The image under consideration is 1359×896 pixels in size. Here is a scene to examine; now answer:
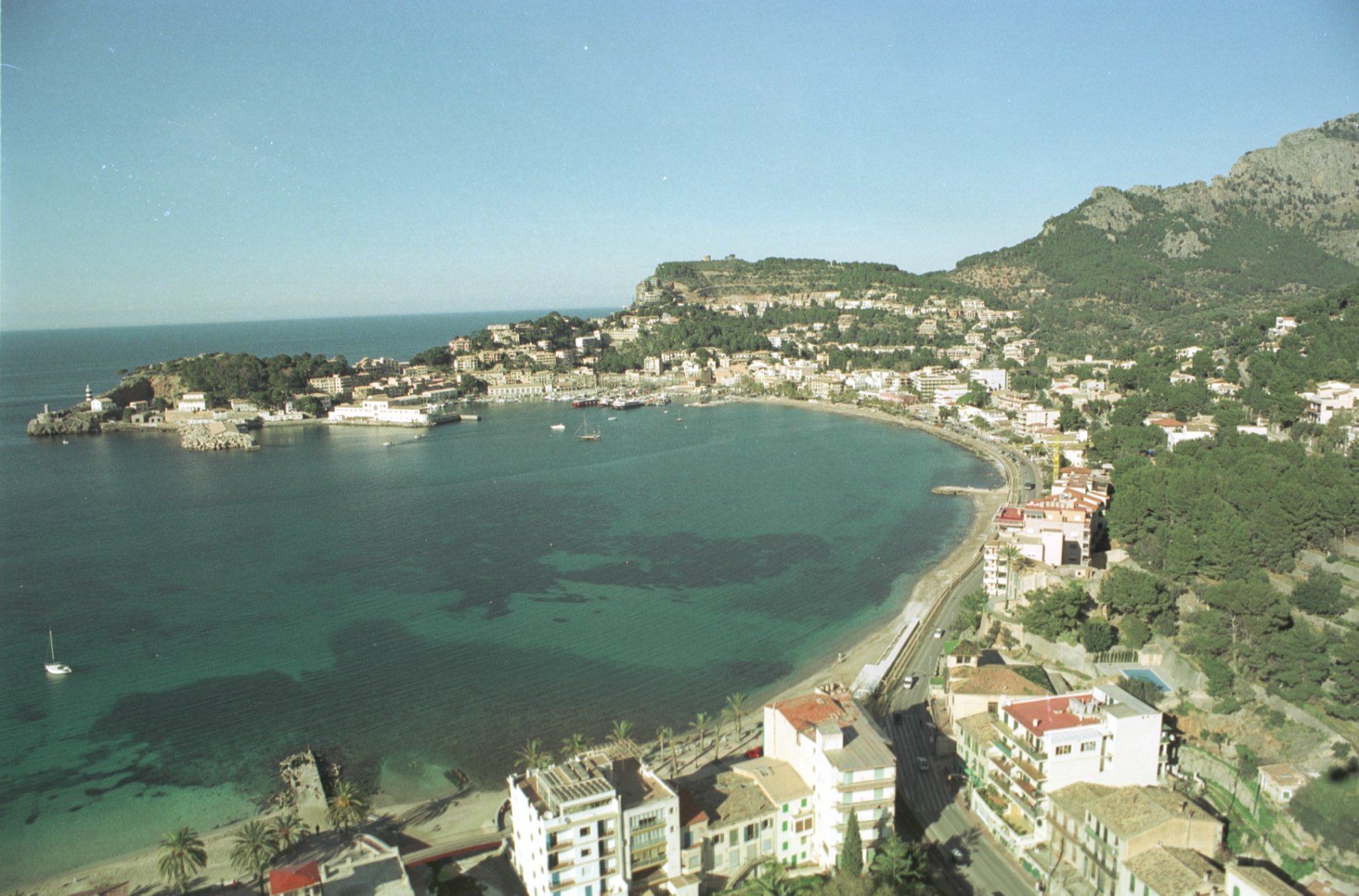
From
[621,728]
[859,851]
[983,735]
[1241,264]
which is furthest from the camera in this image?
[1241,264]

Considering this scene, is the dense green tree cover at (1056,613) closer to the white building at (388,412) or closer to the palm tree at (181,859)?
the palm tree at (181,859)

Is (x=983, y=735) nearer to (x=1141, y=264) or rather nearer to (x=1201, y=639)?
(x=1201, y=639)

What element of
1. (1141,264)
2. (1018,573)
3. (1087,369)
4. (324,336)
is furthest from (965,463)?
(324,336)

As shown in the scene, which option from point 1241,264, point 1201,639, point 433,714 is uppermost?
point 1241,264

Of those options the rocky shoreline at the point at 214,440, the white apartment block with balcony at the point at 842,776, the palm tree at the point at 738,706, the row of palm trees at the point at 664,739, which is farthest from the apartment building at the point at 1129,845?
the rocky shoreline at the point at 214,440

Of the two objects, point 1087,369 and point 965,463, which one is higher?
point 1087,369

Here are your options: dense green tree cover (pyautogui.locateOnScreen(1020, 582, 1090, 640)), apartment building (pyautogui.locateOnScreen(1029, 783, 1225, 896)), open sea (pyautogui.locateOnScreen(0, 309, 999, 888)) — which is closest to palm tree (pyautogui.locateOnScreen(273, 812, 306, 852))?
open sea (pyautogui.locateOnScreen(0, 309, 999, 888))

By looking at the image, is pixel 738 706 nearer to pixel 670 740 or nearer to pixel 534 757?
pixel 670 740
